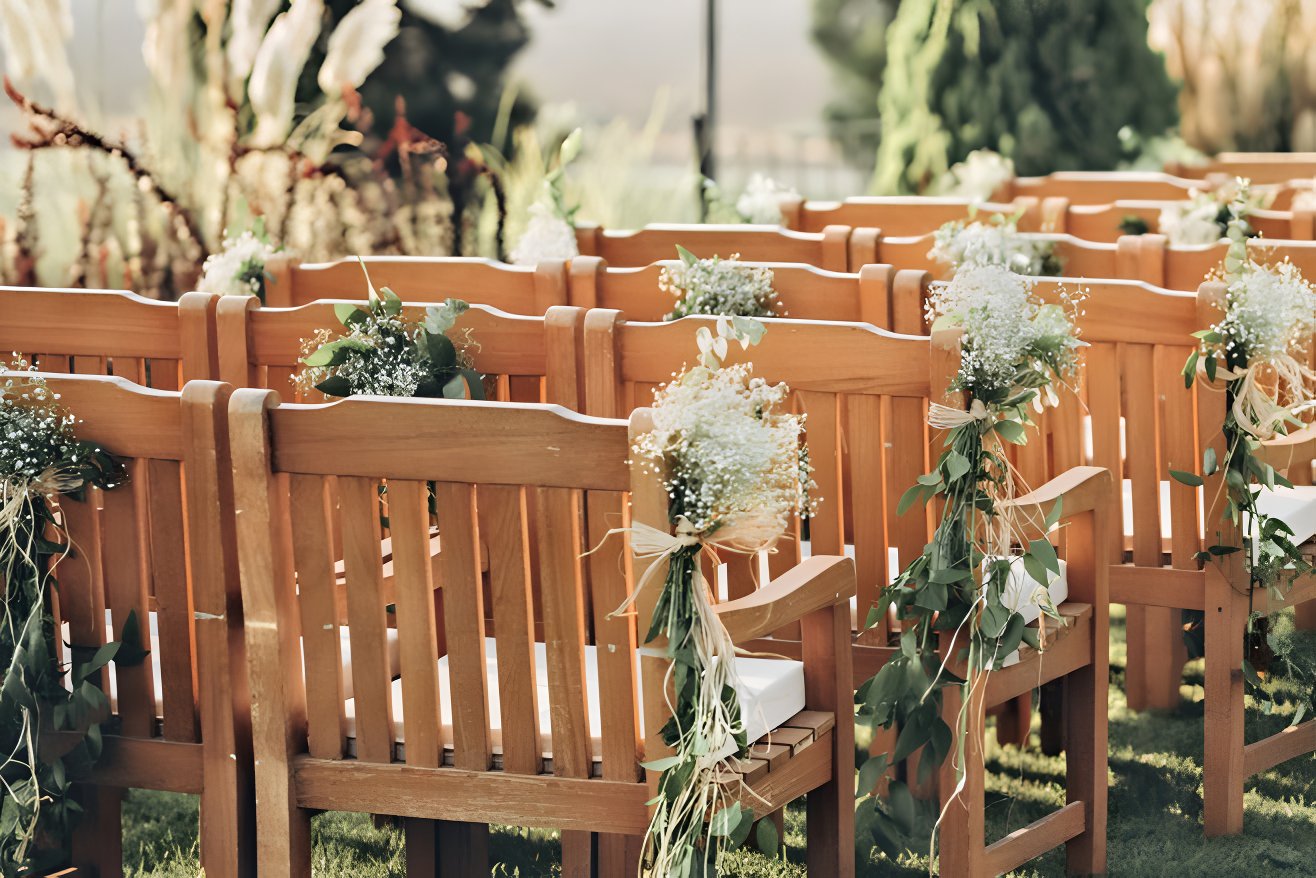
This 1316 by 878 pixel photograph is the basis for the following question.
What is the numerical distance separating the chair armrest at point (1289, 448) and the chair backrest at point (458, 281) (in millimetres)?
1388

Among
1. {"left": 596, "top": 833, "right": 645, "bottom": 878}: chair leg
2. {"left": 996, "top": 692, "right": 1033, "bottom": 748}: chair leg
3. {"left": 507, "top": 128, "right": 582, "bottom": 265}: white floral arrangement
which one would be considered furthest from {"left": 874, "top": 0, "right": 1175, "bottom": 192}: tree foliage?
{"left": 596, "top": 833, "right": 645, "bottom": 878}: chair leg

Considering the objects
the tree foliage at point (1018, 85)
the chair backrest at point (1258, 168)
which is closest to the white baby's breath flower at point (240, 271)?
the chair backrest at point (1258, 168)

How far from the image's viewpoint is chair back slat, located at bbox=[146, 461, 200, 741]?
2.33 m

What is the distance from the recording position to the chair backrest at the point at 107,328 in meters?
3.04

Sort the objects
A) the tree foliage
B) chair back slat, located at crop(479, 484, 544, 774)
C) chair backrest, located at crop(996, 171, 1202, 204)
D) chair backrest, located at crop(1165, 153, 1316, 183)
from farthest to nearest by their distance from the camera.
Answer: the tree foliage
chair backrest, located at crop(1165, 153, 1316, 183)
chair backrest, located at crop(996, 171, 1202, 204)
chair back slat, located at crop(479, 484, 544, 774)

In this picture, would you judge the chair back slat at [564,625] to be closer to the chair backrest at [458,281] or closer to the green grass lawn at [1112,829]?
the green grass lawn at [1112,829]

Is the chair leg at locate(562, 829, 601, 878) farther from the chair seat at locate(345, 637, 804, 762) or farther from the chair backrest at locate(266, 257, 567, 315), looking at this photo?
the chair backrest at locate(266, 257, 567, 315)

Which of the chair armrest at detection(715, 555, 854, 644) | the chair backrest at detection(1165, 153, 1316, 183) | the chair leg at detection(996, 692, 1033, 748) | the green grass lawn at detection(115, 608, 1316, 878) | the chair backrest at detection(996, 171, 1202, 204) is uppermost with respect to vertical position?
the chair backrest at detection(1165, 153, 1316, 183)

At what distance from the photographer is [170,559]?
235cm

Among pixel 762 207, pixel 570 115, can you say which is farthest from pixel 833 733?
pixel 570 115

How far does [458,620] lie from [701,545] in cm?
35

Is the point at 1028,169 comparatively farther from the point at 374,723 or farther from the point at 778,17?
the point at 374,723

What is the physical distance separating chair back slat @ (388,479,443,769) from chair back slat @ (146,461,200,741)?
321mm

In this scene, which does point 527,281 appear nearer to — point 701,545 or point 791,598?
point 791,598
